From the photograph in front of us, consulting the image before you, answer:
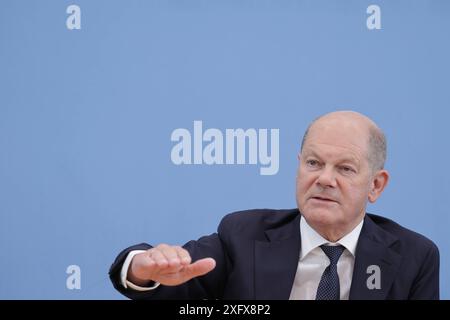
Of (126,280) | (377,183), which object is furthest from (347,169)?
(126,280)

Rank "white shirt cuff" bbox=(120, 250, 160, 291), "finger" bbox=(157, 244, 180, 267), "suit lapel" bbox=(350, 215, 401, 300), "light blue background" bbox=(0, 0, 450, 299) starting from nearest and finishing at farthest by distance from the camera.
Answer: "finger" bbox=(157, 244, 180, 267) → "white shirt cuff" bbox=(120, 250, 160, 291) → "suit lapel" bbox=(350, 215, 401, 300) → "light blue background" bbox=(0, 0, 450, 299)

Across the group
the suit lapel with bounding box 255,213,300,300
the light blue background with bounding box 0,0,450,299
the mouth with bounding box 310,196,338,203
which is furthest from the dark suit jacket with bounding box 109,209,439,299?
the light blue background with bounding box 0,0,450,299

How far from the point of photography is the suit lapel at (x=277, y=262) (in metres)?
1.45

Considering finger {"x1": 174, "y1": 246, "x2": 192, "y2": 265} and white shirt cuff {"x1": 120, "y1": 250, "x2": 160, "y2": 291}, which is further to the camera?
white shirt cuff {"x1": 120, "y1": 250, "x2": 160, "y2": 291}

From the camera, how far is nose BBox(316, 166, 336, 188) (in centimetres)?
144

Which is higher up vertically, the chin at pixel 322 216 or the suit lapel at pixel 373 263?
the chin at pixel 322 216

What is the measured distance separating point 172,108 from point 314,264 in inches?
39.6

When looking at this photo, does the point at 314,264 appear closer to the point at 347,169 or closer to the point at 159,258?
the point at 347,169

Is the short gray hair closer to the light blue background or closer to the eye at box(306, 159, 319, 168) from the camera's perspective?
the eye at box(306, 159, 319, 168)

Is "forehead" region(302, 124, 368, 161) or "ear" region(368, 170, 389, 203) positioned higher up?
"forehead" region(302, 124, 368, 161)

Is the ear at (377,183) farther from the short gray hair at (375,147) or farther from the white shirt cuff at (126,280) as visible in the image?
Answer: the white shirt cuff at (126,280)

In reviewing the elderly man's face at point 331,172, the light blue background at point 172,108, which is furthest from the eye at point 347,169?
the light blue background at point 172,108

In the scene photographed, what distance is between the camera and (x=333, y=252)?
1.51 meters

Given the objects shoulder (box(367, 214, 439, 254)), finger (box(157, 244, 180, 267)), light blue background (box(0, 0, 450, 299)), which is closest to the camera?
finger (box(157, 244, 180, 267))
